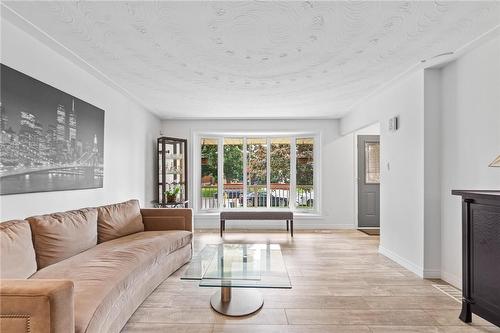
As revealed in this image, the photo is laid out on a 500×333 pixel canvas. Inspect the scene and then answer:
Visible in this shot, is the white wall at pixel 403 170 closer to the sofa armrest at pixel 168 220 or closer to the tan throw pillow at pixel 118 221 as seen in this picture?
the sofa armrest at pixel 168 220

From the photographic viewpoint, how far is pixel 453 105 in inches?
115

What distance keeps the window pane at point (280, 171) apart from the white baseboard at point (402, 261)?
244 centimetres

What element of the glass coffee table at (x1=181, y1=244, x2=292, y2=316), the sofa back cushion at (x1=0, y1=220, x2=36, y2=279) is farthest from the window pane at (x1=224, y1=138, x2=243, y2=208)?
the sofa back cushion at (x1=0, y1=220, x2=36, y2=279)

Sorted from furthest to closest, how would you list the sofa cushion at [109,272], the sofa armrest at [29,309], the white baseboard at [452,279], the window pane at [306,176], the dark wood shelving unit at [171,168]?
the window pane at [306,176] → the dark wood shelving unit at [171,168] → the white baseboard at [452,279] → the sofa cushion at [109,272] → the sofa armrest at [29,309]

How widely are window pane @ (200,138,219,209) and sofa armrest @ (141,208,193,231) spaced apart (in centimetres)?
243

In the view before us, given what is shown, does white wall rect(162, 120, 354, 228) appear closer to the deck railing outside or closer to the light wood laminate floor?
the deck railing outside

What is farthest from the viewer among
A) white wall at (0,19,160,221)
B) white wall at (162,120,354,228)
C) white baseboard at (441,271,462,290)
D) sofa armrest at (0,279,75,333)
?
white wall at (162,120,354,228)

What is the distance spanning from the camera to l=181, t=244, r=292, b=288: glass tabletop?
83.8 inches

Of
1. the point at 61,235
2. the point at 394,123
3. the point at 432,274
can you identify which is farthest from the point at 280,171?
the point at 61,235

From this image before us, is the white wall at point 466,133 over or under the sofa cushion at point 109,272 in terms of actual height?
over

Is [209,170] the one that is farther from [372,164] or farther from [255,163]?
[372,164]

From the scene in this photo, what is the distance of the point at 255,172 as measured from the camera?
6.18m

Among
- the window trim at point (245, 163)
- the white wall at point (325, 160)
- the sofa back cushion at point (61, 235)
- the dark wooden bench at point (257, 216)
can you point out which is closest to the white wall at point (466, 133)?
the dark wooden bench at point (257, 216)

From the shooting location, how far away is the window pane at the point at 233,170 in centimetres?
617
